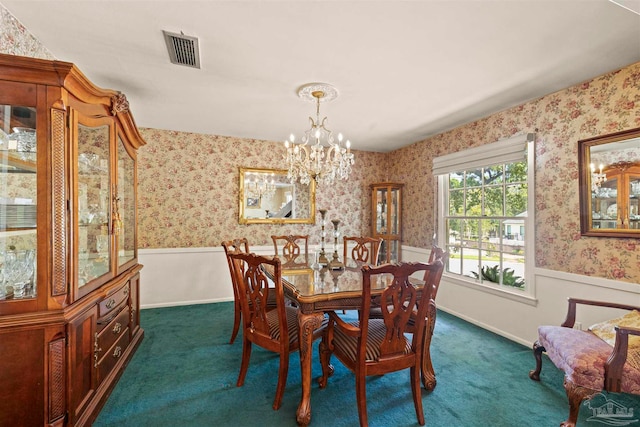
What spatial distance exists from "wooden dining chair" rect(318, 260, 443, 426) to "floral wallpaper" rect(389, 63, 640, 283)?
1.71 meters

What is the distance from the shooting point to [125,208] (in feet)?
8.23

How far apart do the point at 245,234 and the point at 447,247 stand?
2959 mm

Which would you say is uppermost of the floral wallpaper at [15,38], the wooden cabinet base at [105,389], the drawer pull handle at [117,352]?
the floral wallpaper at [15,38]

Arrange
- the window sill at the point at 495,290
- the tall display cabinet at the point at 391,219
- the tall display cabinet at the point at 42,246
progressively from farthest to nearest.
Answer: the tall display cabinet at the point at 391,219, the window sill at the point at 495,290, the tall display cabinet at the point at 42,246

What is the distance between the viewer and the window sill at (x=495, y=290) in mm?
2768

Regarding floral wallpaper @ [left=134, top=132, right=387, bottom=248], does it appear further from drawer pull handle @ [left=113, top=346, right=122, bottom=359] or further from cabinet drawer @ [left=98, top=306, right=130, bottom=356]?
drawer pull handle @ [left=113, top=346, right=122, bottom=359]

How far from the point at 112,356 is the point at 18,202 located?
1.30m

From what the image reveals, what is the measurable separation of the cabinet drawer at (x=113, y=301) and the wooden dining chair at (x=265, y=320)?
35.3 inches

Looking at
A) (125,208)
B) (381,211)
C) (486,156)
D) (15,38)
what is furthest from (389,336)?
(381,211)

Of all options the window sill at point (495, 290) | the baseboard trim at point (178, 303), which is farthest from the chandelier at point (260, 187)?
the window sill at point (495, 290)

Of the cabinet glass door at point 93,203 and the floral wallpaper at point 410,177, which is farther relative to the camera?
the floral wallpaper at point 410,177

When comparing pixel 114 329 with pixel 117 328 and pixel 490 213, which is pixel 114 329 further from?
pixel 490 213

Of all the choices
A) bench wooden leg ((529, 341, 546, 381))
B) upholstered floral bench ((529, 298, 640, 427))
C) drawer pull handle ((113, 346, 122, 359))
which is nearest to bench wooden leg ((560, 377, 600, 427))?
upholstered floral bench ((529, 298, 640, 427))

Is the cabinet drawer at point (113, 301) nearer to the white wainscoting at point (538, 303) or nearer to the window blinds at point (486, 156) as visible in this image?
the white wainscoting at point (538, 303)
